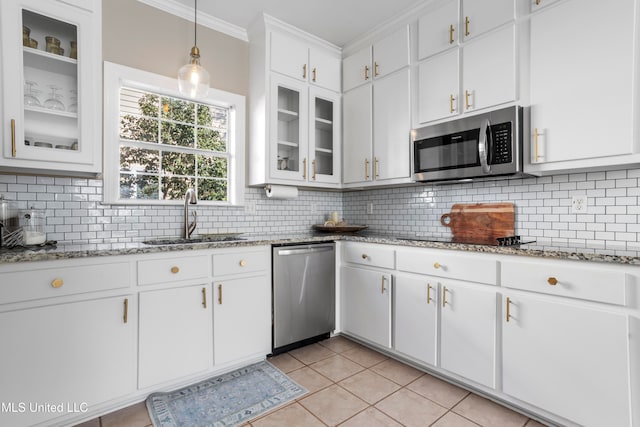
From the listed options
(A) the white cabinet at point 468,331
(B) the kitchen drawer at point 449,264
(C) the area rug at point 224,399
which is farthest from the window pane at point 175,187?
(A) the white cabinet at point 468,331

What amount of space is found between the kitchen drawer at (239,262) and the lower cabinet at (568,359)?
160 centimetres

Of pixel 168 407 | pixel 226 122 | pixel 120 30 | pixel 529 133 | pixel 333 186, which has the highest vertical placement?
pixel 120 30

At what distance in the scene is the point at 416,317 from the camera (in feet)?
7.58

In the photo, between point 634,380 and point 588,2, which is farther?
point 588,2

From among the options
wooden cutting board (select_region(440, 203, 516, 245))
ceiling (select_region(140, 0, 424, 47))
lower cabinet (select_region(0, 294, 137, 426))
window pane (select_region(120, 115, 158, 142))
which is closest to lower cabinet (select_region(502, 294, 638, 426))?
wooden cutting board (select_region(440, 203, 516, 245))

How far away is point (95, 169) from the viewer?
2.02 m

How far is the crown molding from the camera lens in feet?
8.29

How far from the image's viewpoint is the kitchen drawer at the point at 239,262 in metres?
2.22

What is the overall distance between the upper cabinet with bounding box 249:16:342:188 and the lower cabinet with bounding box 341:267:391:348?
3.18 ft

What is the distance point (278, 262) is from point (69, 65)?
183 centimetres

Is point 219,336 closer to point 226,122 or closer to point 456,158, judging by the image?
point 226,122

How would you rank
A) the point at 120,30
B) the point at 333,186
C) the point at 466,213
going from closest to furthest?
the point at 120,30 < the point at 466,213 < the point at 333,186

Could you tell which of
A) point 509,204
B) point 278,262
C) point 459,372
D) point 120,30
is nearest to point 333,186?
point 278,262

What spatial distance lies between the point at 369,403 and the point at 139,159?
238cm
